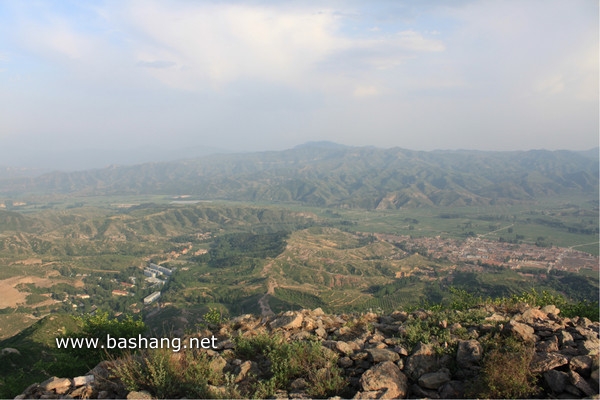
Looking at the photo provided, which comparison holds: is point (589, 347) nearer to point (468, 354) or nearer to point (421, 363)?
point (468, 354)

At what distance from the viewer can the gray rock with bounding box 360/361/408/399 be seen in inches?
284

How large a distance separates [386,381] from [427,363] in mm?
1316

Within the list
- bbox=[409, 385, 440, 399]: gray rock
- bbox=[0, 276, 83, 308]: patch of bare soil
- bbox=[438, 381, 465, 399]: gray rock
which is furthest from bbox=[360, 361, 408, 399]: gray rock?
bbox=[0, 276, 83, 308]: patch of bare soil

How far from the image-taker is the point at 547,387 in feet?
23.0

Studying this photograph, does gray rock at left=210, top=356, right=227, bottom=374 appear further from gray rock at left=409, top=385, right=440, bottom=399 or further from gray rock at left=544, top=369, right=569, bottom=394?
gray rock at left=544, top=369, right=569, bottom=394

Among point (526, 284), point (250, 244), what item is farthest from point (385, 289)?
point (250, 244)

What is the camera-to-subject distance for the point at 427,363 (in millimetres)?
8016

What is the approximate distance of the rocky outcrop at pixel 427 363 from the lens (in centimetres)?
712

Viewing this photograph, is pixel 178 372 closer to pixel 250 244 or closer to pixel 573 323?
pixel 573 323

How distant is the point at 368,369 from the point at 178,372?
4475 millimetres

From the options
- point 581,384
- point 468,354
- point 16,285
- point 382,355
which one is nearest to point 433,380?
point 468,354

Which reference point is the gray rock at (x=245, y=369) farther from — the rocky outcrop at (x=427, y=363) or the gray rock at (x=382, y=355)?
the gray rock at (x=382, y=355)

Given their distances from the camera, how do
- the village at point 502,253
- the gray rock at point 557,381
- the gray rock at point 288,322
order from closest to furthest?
the gray rock at point 557,381 → the gray rock at point 288,322 → the village at point 502,253

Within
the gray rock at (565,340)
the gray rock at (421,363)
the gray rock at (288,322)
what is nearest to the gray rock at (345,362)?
the gray rock at (421,363)
